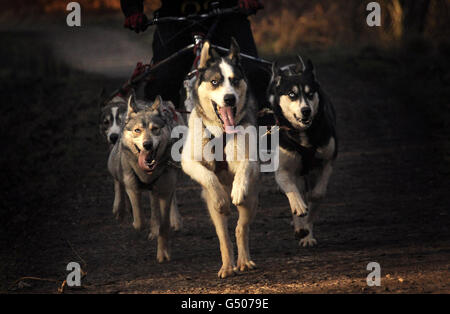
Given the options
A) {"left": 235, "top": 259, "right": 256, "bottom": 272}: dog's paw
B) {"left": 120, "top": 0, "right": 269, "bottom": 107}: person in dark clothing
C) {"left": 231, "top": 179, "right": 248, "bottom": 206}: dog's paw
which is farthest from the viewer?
{"left": 120, "top": 0, "right": 269, "bottom": 107}: person in dark clothing

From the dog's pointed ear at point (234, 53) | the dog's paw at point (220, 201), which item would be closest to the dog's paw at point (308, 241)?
the dog's paw at point (220, 201)

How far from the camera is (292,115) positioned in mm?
6039

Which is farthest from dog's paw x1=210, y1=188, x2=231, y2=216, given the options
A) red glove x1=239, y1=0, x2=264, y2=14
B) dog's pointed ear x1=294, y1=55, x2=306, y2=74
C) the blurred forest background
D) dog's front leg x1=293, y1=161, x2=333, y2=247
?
the blurred forest background

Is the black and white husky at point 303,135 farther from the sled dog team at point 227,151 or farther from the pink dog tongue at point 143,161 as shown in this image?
the pink dog tongue at point 143,161

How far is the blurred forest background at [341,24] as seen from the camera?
18266 millimetres

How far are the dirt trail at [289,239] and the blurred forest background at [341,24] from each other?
28.3 feet

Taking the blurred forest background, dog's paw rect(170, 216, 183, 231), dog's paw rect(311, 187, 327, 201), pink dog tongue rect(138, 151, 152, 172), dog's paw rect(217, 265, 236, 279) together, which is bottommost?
dog's paw rect(217, 265, 236, 279)

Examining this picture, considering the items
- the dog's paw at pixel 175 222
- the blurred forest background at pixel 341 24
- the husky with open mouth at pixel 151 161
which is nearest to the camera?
the husky with open mouth at pixel 151 161

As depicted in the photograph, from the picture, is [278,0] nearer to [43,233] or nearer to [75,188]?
[75,188]

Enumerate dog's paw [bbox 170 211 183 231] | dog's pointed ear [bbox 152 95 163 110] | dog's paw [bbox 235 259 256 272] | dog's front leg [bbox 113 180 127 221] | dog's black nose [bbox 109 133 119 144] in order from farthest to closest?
dog's black nose [bbox 109 133 119 144], dog's paw [bbox 170 211 183 231], dog's front leg [bbox 113 180 127 221], dog's pointed ear [bbox 152 95 163 110], dog's paw [bbox 235 259 256 272]

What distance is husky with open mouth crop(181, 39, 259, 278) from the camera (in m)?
5.32

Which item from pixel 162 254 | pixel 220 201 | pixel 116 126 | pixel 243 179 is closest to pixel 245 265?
pixel 220 201

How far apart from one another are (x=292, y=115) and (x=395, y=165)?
3.33 meters

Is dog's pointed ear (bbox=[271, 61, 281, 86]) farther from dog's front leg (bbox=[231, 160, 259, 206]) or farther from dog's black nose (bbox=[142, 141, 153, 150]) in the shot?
dog's black nose (bbox=[142, 141, 153, 150])
